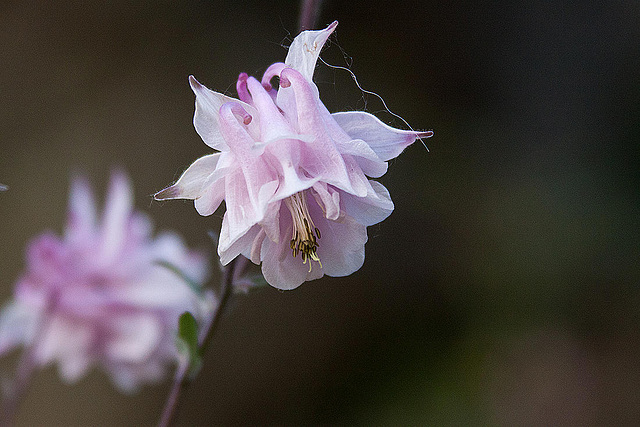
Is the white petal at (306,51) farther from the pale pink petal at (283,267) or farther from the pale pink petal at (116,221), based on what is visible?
the pale pink petal at (116,221)

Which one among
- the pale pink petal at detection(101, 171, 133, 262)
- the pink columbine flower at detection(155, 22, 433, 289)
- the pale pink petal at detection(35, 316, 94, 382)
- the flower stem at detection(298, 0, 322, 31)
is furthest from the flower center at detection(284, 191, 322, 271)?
the pale pink petal at detection(35, 316, 94, 382)

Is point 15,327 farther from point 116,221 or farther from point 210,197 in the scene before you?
point 210,197

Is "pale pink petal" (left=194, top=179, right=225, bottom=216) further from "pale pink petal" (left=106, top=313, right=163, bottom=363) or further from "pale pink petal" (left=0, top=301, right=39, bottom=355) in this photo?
"pale pink petal" (left=0, top=301, right=39, bottom=355)

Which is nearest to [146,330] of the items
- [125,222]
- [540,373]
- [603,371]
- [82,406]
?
[125,222]

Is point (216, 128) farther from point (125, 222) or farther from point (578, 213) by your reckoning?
point (578, 213)

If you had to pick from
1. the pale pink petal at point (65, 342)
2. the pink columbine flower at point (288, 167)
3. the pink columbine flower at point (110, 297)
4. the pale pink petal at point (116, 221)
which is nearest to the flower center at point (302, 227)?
the pink columbine flower at point (288, 167)

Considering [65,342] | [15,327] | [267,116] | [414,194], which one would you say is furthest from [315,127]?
[414,194]
